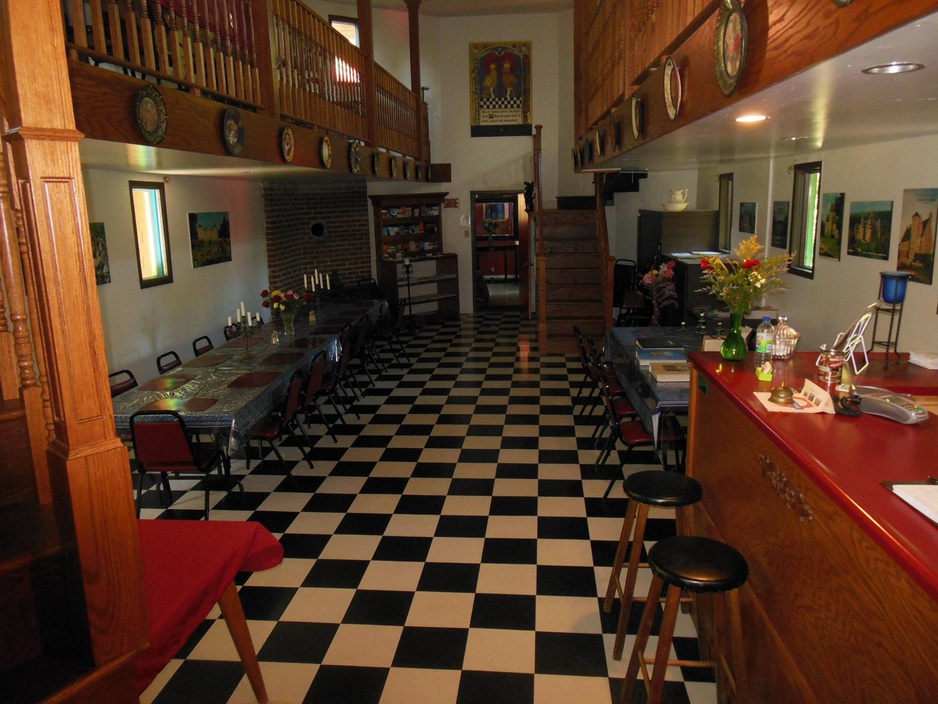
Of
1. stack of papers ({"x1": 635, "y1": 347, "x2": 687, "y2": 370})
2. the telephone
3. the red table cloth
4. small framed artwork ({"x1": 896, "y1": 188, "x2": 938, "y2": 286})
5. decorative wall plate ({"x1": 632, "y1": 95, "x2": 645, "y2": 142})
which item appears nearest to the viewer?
the red table cloth

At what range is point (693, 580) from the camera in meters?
2.21

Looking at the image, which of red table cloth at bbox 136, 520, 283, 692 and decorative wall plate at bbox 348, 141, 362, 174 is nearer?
red table cloth at bbox 136, 520, 283, 692

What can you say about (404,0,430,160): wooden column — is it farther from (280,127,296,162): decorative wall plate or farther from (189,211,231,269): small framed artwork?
(280,127,296,162): decorative wall plate

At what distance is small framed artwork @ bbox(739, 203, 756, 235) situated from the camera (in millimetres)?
6701

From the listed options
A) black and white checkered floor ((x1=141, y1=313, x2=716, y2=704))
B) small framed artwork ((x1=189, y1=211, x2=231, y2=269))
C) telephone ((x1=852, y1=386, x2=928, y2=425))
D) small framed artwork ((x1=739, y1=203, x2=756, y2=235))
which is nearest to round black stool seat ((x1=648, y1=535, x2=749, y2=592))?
telephone ((x1=852, y1=386, x2=928, y2=425))

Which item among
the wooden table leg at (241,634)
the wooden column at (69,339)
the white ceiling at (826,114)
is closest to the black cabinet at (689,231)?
the white ceiling at (826,114)

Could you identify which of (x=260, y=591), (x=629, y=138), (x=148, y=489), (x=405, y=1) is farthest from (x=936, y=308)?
(x=405, y=1)

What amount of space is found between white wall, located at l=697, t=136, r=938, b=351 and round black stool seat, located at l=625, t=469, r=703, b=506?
5.96ft

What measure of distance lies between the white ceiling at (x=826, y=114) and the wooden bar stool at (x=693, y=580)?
1.54 metres

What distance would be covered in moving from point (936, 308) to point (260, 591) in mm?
3906

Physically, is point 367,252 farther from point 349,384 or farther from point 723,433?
point 723,433

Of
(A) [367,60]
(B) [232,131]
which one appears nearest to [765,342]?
(B) [232,131]

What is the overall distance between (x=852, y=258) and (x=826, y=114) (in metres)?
2.14

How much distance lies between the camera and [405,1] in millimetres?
10094
